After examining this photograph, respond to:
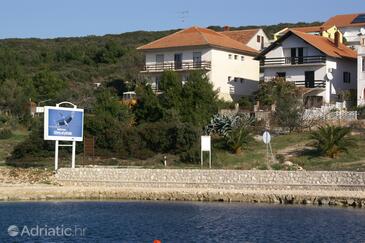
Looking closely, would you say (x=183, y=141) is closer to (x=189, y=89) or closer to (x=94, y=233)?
(x=189, y=89)

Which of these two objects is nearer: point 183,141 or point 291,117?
point 183,141

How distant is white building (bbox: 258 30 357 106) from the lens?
6919 cm

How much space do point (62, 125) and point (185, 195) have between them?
1187 cm

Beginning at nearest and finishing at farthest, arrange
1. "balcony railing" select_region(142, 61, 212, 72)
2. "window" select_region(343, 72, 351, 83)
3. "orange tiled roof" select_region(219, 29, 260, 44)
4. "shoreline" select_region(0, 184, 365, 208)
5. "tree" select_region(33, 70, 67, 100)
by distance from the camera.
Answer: "shoreline" select_region(0, 184, 365, 208) < "window" select_region(343, 72, 351, 83) < "balcony railing" select_region(142, 61, 212, 72) < "orange tiled roof" select_region(219, 29, 260, 44) < "tree" select_region(33, 70, 67, 100)

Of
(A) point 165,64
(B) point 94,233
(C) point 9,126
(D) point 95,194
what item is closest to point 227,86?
(A) point 165,64

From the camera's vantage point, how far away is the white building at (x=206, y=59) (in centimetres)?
7356

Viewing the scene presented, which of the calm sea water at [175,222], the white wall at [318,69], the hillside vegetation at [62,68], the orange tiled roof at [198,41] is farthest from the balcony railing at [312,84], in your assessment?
the calm sea water at [175,222]

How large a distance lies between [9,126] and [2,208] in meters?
34.3

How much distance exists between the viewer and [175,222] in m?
34.4

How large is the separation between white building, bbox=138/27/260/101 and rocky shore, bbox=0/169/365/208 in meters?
27.7

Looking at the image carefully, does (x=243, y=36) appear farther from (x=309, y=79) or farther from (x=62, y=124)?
(x=62, y=124)

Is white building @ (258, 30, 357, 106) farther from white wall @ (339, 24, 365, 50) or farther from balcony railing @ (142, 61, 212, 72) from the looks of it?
white wall @ (339, 24, 365, 50)

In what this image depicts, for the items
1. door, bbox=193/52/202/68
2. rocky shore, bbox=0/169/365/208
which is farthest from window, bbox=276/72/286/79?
rocky shore, bbox=0/169/365/208

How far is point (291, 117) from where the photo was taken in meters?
60.2
